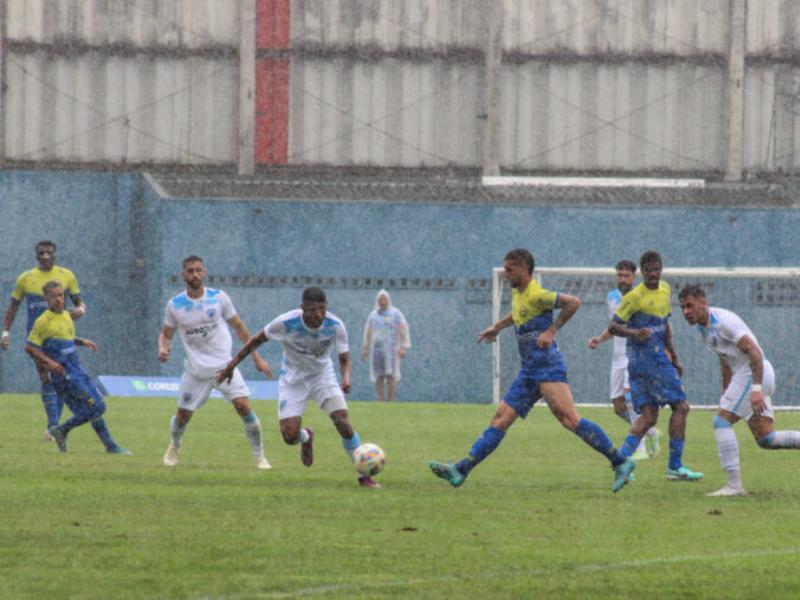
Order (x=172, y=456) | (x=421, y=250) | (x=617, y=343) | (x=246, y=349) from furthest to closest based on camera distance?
(x=421, y=250)
(x=617, y=343)
(x=172, y=456)
(x=246, y=349)

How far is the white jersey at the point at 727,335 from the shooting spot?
1405 centimetres

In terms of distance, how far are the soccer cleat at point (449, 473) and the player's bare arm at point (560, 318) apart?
1.19 meters

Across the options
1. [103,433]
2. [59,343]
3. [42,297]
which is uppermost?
[42,297]

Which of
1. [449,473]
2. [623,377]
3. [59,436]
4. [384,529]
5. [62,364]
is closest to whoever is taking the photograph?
[384,529]

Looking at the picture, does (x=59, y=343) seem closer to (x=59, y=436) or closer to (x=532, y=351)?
(x=59, y=436)

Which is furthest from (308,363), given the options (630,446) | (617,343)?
(617,343)

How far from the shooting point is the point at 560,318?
14125 millimetres

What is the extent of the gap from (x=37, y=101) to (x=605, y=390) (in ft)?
52.0

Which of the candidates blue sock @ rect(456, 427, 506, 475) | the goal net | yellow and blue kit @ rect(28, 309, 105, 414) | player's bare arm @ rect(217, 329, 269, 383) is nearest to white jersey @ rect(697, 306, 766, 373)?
blue sock @ rect(456, 427, 506, 475)

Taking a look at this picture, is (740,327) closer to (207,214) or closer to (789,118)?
(207,214)

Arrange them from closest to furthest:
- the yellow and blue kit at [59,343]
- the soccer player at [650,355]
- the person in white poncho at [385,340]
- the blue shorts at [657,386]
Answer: the soccer player at [650,355] < the blue shorts at [657,386] < the yellow and blue kit at [59,343] < the person in white poncho at [385,340]

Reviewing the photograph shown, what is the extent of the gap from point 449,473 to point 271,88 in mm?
29705

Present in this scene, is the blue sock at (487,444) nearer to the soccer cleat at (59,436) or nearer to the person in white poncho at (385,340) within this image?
the soccer cleat at (59,436)

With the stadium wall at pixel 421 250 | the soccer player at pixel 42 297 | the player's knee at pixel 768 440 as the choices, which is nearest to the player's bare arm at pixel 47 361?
the soccer player at pixel 42 297
